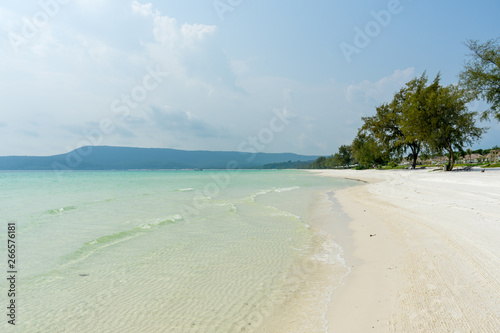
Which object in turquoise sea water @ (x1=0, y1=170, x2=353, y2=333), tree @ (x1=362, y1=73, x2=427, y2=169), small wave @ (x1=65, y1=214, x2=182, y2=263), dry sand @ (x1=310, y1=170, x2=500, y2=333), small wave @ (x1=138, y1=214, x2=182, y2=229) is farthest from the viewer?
tree @ (x1=362, y1=73, x2=427, y2=169)

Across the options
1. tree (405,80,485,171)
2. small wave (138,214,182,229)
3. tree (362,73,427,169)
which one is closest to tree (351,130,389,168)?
tree (362,73,427,169)

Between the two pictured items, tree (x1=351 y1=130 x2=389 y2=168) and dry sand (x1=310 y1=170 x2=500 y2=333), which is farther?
tree (x1=351 y1=130 x2=389 y2=168)

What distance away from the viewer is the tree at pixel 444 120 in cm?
3419

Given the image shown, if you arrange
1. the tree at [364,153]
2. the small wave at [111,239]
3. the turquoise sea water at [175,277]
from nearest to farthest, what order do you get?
the turquoise sea water at [175,277]
the small wave at [111,239]
the tree at [364,153]

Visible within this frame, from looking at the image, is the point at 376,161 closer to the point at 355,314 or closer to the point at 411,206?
the point at 411,206

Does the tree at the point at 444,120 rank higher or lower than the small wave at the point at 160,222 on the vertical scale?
higher

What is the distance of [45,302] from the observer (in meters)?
4.76

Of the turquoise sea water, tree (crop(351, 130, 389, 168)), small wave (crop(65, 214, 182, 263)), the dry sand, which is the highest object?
tree (crop(351, 130, 389, 168))

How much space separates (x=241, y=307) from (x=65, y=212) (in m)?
14.7

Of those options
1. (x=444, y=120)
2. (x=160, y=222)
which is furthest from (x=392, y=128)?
(x=160, y=222)

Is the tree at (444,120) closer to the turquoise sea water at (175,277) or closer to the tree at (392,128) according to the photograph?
the tree at (392,128)

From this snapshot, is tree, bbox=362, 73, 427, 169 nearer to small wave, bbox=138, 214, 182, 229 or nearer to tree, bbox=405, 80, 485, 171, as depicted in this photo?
tree, bbox=405, 80, 485, 171

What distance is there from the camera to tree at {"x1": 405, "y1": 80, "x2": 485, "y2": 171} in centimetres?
3419

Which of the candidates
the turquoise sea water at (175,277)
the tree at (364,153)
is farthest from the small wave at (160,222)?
the tree at (364,153)
